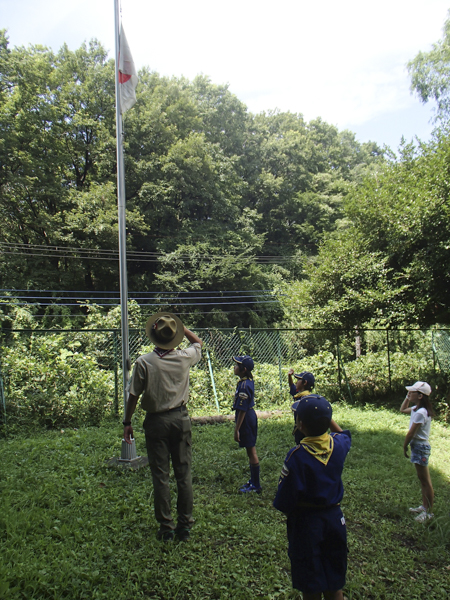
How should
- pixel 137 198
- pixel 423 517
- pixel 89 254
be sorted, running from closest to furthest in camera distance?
pixel 423 517 < pixel 89 254 < pixel 137 198

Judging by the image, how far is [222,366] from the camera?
1063 cm

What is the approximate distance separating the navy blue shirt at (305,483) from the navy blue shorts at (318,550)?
86mm

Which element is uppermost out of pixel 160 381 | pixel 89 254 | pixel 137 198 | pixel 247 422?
pixel 137 198

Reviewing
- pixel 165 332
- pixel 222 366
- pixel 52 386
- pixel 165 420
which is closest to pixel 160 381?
pixel 165 420

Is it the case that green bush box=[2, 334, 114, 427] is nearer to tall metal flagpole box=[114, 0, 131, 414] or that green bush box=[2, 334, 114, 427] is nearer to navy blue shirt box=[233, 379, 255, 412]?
tall metal flagpole box=[114, 0, 131, 414]

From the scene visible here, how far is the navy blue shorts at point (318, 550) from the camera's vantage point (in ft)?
7.27

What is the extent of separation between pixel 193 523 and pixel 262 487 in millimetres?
1405

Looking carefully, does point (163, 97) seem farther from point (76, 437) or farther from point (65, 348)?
point (76, 437)

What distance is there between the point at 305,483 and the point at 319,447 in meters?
0.21

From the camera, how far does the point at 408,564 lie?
3.47 m

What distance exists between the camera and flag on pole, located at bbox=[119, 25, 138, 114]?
648cm

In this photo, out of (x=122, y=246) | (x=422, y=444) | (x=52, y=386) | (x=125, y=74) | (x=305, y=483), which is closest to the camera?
(x=305, y=483)

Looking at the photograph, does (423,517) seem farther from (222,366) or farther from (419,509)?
(222,366)

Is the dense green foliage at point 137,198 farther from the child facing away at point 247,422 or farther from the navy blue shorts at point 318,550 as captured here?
the navy blue shorts at point 318,550
